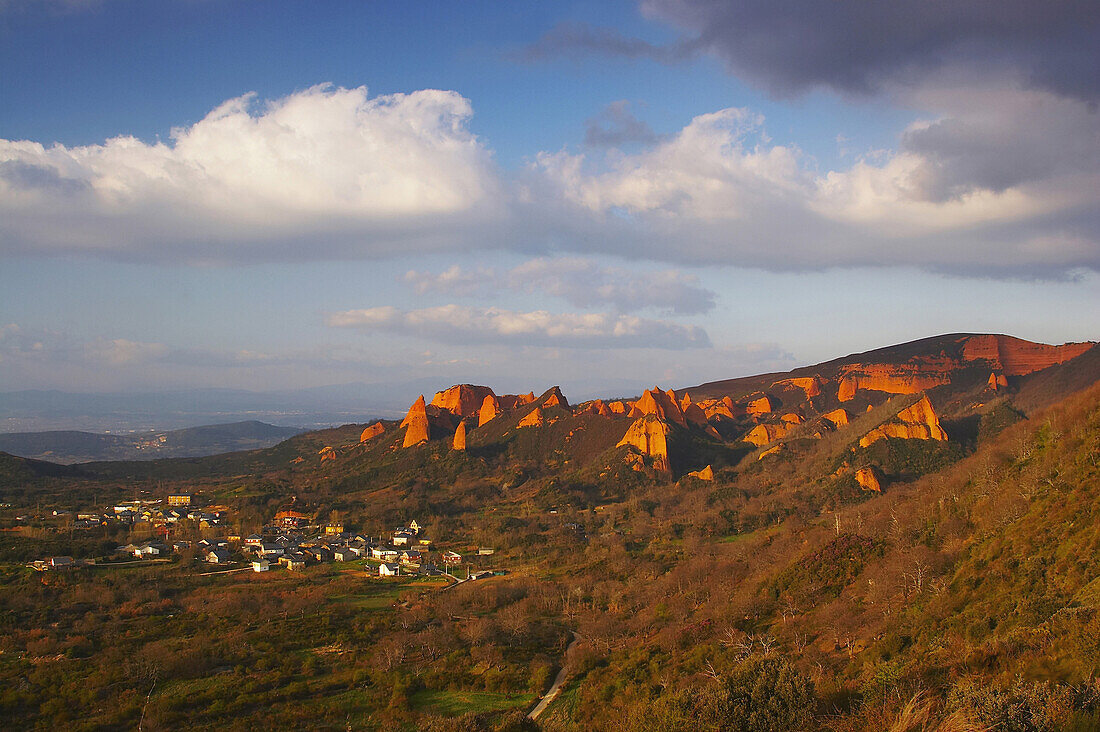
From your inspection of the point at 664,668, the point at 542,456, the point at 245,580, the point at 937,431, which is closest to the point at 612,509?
the point at 542,456

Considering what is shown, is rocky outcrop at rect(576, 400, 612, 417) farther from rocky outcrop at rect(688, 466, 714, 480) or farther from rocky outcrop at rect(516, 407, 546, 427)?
rocky outcrop at rect(688, 466, 714, 480)

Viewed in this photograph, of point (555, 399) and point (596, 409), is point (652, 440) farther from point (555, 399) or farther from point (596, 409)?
point (555, 399)

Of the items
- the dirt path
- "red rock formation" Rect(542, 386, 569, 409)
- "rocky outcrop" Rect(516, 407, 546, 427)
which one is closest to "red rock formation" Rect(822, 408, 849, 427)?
"red rock formation" Rect(542, 386, 569, 409)

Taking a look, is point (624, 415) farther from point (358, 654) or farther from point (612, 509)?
point (358, 654)

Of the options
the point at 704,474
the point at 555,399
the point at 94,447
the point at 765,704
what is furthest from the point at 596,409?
the point at 94,447

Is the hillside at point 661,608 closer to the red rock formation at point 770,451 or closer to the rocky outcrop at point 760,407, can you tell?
the red rock formation at point 770,451

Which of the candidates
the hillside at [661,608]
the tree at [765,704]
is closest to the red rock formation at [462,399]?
the hillside at [661,608]
